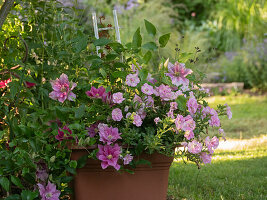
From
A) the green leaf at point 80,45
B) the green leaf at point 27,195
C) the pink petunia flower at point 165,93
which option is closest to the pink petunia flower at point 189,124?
the pink petunia flower at point 165,93

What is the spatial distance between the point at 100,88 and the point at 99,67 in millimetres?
121

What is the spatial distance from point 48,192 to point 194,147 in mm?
583

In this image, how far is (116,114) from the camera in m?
1.56

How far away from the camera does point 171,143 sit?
61.9 inches

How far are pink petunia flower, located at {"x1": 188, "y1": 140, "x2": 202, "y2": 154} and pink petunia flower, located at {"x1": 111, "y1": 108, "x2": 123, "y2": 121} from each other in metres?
0.29

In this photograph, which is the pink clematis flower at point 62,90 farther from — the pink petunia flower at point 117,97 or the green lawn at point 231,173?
the green lawn at point 231,173

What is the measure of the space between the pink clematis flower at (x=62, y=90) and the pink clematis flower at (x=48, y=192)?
33 centimetres

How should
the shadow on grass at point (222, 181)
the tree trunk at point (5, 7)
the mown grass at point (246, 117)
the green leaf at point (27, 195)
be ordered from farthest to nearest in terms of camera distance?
the mown grass at point (246, 117) < the shadow on grass at point (222, 181) < the tree trunk at point (5, 7) < the green leaf at point (27, 195)

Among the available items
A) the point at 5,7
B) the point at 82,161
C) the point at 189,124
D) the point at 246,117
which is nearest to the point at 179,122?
the point at 189,124

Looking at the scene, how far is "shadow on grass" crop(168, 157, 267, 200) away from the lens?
2102 millimetres

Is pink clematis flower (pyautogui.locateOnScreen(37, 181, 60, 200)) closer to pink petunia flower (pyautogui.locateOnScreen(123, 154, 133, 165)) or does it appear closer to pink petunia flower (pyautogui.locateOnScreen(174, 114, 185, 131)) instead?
pink petunia flower (pyautogui.locateOnScreen(123, 154, 133, 165))

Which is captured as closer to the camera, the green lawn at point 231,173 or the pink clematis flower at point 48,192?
the pink clematis flower at point 48,192

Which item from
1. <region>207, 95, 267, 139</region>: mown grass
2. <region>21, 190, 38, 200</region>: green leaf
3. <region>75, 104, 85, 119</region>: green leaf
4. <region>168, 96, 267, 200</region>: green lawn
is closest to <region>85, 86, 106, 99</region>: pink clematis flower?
<region>75, 104, 85, 119</region>: green leaf

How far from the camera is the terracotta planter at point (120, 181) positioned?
64.4 inches
